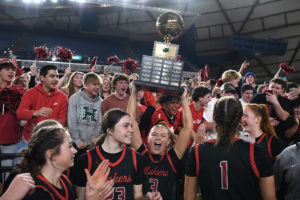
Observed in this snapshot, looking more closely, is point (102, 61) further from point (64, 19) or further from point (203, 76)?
point (203, 76)

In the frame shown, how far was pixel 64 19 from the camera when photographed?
18.6 meters

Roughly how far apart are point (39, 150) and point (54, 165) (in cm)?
16

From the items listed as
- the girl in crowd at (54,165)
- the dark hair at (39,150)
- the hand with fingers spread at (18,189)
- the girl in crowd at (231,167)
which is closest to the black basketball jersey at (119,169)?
the girl in crowd at (54,165)

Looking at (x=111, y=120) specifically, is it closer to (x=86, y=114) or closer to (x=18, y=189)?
(x=18, y=189)

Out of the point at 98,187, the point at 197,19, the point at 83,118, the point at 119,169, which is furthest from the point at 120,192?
the point at 197,19

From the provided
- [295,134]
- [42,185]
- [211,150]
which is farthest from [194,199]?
[295,134]

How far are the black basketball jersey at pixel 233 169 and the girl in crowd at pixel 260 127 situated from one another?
72 cm

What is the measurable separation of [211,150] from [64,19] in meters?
18.2

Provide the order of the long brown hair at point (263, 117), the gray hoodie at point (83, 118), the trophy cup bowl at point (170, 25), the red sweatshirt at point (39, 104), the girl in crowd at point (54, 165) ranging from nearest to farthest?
the girl in crowd at point (54, 165) < the long brown hair at point (263, 117) < the trophy cup bowl at point (170, 25) < the red sweatshirt at point (39, 104) < the gray hoodie at point (83, 118)

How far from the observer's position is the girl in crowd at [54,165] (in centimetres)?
214

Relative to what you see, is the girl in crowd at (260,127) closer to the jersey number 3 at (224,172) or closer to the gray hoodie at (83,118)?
the jersey number 3 at (224,172)

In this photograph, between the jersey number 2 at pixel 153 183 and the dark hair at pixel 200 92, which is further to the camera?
the dark hair at pixel 200 92

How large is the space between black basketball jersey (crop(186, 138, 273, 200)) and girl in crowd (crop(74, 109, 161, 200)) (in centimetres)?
53

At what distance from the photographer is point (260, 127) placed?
116 inches
